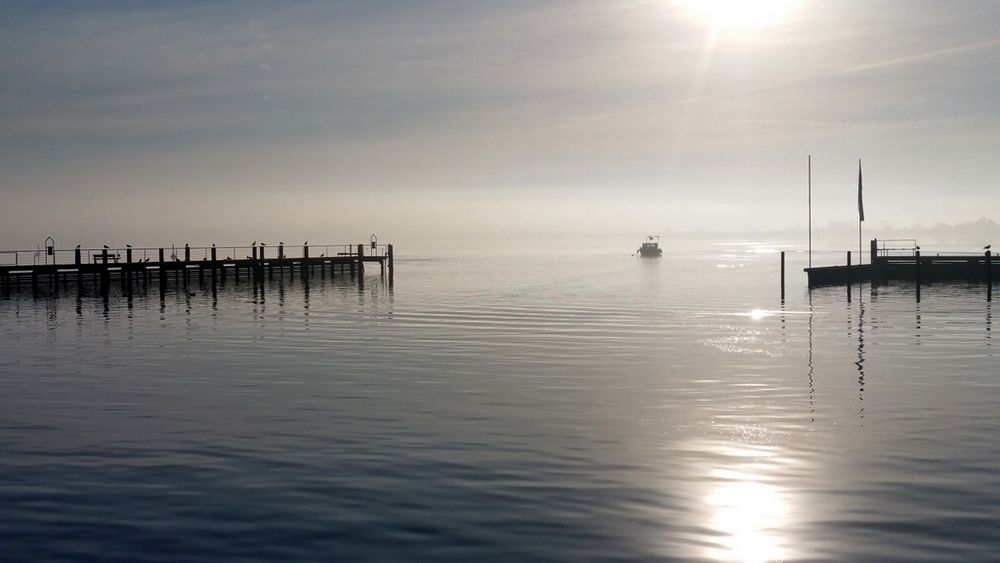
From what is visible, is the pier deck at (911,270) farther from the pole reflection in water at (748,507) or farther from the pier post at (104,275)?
the pole reflection in water at (748,507)

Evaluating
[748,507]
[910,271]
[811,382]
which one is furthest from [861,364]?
[910,271]

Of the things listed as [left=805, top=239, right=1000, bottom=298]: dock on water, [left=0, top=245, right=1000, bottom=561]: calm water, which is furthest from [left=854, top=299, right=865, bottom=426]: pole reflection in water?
[left=805, top=239, right=1000, bottom=298]: dock on water

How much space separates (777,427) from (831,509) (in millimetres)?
5972

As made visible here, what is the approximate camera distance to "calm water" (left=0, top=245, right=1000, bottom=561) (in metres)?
11.0

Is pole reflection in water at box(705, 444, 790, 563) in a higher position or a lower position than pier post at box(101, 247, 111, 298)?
lower

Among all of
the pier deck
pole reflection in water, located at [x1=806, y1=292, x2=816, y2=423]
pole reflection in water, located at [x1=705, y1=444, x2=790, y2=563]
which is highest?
the pier deck

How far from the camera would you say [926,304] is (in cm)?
5316

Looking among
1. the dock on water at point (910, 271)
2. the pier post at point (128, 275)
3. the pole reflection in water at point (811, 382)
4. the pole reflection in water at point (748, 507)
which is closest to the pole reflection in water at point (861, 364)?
the pole reflection in water at point (811, 382)

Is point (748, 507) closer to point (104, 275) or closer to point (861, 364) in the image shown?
point (861, 364)

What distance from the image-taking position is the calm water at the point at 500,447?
10984 mm

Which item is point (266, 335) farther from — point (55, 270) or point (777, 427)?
point (55, 270)

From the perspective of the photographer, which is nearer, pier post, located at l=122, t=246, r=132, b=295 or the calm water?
the calm water

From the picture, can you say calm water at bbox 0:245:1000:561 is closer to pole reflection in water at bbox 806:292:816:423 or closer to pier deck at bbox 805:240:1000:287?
pole reflection in water at bbox 806:292:816:423

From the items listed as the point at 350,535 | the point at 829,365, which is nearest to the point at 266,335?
the point at 829,365
